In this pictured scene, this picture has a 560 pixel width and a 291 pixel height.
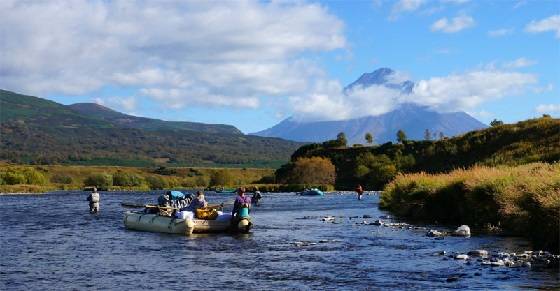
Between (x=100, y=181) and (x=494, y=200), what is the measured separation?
154 meters

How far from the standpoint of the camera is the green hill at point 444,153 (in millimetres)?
73375

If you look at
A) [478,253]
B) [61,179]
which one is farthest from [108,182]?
[478,253]

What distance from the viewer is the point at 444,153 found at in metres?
126

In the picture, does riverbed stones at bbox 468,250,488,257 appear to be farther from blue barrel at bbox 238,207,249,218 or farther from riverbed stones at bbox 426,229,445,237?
blue barrel at bbox 238,207,249,218

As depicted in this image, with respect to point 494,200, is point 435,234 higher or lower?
lower

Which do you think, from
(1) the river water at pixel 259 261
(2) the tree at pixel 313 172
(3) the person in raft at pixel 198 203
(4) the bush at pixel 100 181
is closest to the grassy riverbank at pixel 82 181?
(4) the bush at pixel 100 181

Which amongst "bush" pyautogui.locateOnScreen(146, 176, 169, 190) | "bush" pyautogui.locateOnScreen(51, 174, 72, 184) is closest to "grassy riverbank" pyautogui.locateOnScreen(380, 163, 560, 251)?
"bush" pyautogui.locateOnScreen(146, 176, 169, 190)

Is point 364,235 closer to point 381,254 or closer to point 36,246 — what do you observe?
point 381,254

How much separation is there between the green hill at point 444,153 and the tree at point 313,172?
287 centimetres

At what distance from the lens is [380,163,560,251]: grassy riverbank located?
24.2 meters

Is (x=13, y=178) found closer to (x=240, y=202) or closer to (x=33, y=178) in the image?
(x=33, y=178)

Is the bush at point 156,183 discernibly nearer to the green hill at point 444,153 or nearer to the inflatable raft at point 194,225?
the green hill at point 444,153

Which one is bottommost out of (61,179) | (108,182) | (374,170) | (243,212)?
(243,212)

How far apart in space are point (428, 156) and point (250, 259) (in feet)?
371
